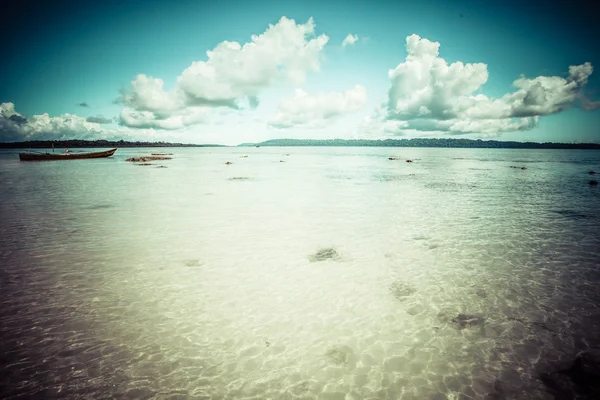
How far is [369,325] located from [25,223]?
1893 centimetres

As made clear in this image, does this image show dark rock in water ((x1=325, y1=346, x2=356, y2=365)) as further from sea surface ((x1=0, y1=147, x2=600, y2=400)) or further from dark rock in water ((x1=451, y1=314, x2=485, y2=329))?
dark rock in water ((x1=451, y1=314, x2=485, y2=329))

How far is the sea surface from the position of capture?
538 centimetres

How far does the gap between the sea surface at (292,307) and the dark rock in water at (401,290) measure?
0.06 metres

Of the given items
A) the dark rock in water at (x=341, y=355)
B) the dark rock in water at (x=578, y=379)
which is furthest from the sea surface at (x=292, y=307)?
the dark rock in water at (x=578, y=379)

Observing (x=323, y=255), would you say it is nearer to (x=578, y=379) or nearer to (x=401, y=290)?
(x=401, y=290)

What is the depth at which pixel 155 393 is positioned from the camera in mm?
5020

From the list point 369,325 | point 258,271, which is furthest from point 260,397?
point 258,271

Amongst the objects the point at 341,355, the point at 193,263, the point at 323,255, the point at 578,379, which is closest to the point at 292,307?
the point at 341,355

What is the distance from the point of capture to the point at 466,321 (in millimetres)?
7137

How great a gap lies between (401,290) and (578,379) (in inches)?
162

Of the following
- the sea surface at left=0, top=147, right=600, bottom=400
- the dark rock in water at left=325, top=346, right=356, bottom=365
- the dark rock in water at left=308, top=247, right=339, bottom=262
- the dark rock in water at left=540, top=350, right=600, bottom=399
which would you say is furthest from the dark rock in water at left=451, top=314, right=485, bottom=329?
the dark rock in water at left=308, top=247, right=339, bottom=262

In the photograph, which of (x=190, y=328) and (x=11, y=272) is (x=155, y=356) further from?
(x=11, y=272)

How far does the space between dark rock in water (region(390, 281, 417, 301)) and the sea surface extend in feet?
0.21

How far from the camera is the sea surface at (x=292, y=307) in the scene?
538cm
